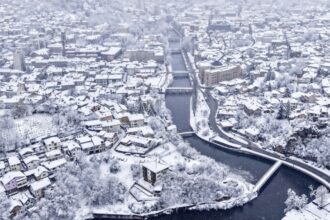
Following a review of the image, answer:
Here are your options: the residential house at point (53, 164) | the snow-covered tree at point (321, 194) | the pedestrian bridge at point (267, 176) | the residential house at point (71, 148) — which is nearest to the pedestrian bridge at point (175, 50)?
the residential house at point (71, 148)

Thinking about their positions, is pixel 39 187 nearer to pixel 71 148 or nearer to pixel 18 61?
pixel 71 148

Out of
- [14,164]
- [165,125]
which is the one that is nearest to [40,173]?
[14,164]

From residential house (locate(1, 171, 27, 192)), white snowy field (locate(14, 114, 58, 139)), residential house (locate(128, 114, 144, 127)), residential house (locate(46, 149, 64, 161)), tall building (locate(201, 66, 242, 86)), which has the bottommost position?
residential house (locate(1, 171, 27, 192))

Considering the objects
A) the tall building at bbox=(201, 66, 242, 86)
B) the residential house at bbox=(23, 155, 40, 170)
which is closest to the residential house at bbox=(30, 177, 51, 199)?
the residential house at bbox=(23, 155, 40, 170)

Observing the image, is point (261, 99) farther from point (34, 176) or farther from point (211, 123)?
point (34, 176)

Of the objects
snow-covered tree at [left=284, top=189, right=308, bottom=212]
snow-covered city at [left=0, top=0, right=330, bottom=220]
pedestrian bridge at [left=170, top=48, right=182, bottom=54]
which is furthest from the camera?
pedestrian bridge at [left=170, top=48, right=182, bottom=54]

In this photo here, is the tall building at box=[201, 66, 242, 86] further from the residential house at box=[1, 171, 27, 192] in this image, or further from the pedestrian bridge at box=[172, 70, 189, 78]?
the residential house at box=[1, 171, 27, 192]
